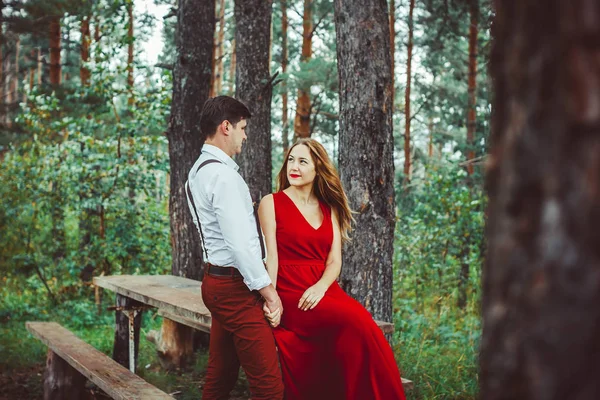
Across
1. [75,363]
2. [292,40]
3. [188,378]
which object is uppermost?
[292,40]

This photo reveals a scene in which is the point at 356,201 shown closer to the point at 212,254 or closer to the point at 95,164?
the point at 212,254

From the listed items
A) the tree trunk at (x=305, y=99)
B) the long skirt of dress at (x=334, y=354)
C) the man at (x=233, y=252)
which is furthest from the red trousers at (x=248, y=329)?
the tree trunk at (x=305, y=99)

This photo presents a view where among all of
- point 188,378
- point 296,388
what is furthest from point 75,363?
point 296,388

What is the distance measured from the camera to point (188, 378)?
6598 mm

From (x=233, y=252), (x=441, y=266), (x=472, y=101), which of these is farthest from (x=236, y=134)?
(x=472, y=101)

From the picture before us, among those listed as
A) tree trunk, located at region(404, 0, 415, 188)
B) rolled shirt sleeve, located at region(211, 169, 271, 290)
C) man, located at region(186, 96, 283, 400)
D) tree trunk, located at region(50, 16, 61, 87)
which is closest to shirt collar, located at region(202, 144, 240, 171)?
man, located at region(186, 96, 283, 400)

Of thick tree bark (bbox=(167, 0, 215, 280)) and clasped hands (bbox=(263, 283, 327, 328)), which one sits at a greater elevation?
thick tree bark (bbox=(167, 0, 215, 280))

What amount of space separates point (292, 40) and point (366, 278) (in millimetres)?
18499

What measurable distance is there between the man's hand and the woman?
1.2 inches

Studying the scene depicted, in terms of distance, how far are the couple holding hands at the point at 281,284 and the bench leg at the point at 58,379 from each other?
287 cm

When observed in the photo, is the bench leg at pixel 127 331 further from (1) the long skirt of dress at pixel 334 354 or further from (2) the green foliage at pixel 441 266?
(2) the green foliage at pixel 441 266

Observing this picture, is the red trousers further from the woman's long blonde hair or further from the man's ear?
the woman's long blonde hair

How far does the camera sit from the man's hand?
3475 mm

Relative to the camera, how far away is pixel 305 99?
1800 centimetres
